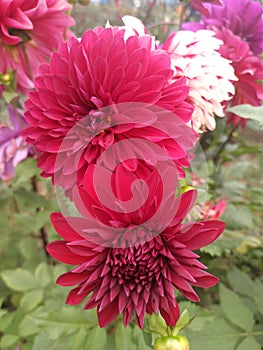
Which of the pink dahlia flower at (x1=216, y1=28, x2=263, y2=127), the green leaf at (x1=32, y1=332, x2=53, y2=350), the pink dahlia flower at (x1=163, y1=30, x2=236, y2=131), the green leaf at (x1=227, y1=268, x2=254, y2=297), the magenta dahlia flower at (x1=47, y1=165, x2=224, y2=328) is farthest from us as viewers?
the green leaf at (x1=227, y1=268, x2=254, y2=297)

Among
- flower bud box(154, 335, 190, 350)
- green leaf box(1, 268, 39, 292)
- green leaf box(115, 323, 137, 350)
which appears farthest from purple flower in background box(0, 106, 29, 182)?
flower bud box(154, 335, 190, 350)

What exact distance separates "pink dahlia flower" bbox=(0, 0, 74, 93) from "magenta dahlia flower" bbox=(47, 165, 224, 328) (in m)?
0.30

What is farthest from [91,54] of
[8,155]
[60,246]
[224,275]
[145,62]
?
[224,275]

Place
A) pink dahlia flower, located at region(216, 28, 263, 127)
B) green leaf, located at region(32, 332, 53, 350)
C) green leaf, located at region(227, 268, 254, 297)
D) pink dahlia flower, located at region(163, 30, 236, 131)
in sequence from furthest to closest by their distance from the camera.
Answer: green leaf, located at region(227, 268, 254, 297) < green leaf, located at region(32, 332, 53, 350) < pink dahlia flower, located at region(216, 28, 263, 127) < pink dahlia flower, located at region(163, 30, 236, 131)

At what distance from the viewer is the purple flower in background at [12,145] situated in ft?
2.35

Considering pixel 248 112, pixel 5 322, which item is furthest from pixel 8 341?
pixel 248 112

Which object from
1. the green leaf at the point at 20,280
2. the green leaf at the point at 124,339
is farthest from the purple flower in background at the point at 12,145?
the green leaf at the point at 124,339

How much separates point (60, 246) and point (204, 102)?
0.73ft

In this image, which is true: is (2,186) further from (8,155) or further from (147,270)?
(147,270)

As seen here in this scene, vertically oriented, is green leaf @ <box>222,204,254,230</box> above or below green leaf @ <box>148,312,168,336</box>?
below

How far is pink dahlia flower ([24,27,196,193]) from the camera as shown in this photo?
37 cm

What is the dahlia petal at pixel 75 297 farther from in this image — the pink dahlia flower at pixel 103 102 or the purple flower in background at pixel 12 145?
the purple flower in background at pixel 12 145

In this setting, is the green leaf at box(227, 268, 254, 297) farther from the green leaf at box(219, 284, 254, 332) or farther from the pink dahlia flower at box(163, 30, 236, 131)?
the pink dahlia flower at box(163, 30, 236, 131)

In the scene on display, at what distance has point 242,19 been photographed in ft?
2.05
